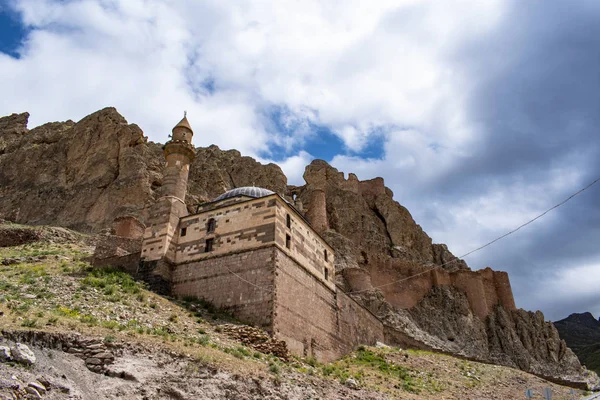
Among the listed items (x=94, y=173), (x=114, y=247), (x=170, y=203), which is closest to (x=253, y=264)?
(x=170, y=203)

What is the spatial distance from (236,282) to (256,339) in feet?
12.7

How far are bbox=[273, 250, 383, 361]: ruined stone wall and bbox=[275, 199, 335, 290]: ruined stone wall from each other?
0.50 meters

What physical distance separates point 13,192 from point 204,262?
35.0 metres

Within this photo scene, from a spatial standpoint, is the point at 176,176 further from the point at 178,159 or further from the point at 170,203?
the point at 170,203

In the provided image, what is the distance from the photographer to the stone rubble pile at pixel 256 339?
19.4 metres

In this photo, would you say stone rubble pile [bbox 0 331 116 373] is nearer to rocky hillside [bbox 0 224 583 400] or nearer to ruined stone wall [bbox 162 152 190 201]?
rocky hillside [bbox 0 224 583 400]

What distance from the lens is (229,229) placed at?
24625 mm

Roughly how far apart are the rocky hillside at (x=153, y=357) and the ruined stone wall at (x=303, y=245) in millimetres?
4354

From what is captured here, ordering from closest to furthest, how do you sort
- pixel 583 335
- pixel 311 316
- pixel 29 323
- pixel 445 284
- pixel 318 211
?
pixel 29 323
pixel 311 316
pixel 445 284
pixel 318 211
pixel 583 335

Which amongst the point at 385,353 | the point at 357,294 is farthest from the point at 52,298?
the point at 357,294

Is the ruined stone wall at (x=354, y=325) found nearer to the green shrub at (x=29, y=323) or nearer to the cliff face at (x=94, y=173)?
the green shrub at (x=29, y=323)

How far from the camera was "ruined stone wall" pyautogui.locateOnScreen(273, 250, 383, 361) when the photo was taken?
22.0m

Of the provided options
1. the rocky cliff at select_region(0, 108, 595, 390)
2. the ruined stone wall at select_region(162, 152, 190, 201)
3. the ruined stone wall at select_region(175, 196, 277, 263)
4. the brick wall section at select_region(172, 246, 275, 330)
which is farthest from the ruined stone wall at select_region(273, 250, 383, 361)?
the rocky cliff at select_region(0, 108, 595, 390)

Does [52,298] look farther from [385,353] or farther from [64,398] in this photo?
[385,353]
